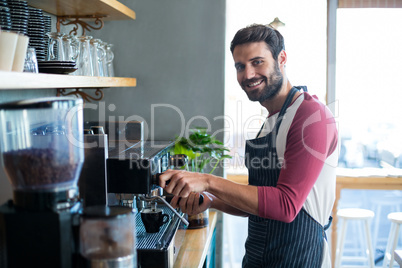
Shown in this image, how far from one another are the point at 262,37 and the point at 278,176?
19.8 inches

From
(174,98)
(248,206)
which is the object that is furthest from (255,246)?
(174,98)

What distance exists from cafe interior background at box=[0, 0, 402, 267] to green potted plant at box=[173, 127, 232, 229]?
0.45 feet

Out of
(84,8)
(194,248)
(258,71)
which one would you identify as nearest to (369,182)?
(194,248)

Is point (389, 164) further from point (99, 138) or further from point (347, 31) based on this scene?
point (99, 138)

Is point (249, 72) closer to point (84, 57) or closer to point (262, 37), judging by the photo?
point (262, 37)

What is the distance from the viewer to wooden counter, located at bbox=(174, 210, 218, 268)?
1706mm

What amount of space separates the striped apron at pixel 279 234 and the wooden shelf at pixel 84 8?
0.91 meters

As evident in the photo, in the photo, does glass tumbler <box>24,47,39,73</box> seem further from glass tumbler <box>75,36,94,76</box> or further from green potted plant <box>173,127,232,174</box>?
green potted plant <box>173,127,232,174</box>

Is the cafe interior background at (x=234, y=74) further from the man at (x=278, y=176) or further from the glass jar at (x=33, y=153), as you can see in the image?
the glass jar at (x=33, y=153)

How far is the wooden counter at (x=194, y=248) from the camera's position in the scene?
171 centimetres

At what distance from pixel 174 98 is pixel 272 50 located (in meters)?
1.12

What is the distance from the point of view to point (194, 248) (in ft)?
6.23

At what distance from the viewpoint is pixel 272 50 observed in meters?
1.63

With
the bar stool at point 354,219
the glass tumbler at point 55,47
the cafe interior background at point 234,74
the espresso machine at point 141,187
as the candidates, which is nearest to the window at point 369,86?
the cafe interior background at point 234,74
